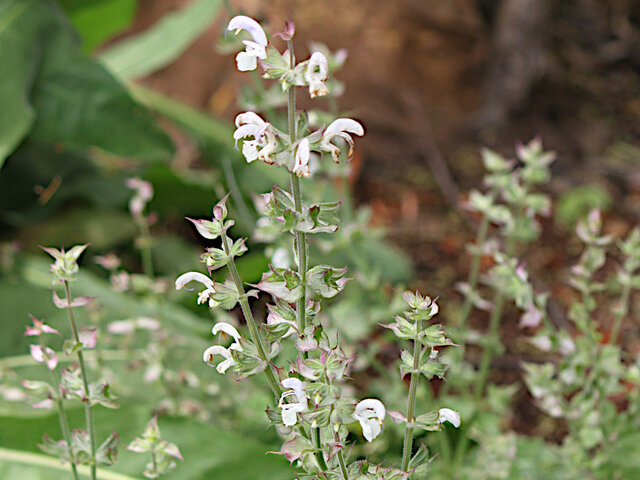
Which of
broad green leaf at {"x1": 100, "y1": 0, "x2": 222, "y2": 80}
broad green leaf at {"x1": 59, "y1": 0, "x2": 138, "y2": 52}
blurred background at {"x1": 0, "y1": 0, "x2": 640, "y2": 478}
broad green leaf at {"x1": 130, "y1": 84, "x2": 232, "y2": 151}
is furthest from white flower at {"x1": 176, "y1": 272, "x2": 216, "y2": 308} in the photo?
broad green leaf at {"x1": 59, "y1": 0, "x2": 138, "y2": 52}

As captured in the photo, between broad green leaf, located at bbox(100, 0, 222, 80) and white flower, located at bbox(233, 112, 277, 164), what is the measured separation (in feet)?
5.24

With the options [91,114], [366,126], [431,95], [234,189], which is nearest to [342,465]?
[234,189]

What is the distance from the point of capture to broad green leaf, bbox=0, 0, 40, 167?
1.42 m

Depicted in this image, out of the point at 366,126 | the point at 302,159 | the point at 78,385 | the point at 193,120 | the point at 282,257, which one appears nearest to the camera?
the point at 302,159

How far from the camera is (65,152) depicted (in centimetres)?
192

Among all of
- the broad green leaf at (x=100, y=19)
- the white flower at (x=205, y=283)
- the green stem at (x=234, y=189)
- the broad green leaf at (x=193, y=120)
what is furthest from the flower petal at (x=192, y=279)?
the broad green leaf at (x=100, y=19)

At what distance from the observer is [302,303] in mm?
542

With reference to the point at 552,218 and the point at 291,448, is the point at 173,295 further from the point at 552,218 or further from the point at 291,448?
the point at 552,218

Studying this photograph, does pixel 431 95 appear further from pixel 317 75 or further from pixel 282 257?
pixel 317 75

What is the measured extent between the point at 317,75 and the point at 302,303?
6.8 inches

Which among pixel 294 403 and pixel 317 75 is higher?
pixel 317 75

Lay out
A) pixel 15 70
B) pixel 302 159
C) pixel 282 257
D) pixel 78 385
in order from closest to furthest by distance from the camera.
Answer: pixel 302 159, pixel 78 385, pixel 282 257, pixel 15 70

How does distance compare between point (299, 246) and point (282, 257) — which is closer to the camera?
point (299, 246)

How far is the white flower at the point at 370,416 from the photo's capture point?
51cm
